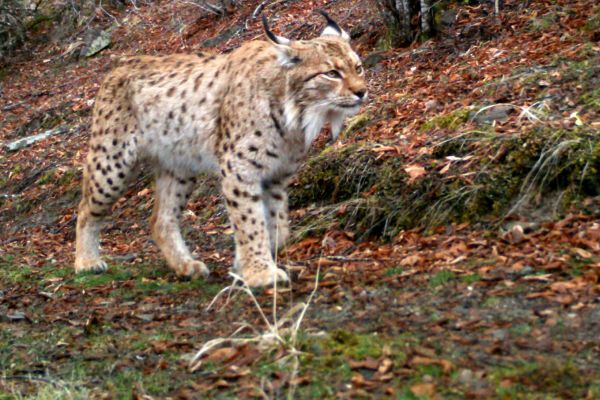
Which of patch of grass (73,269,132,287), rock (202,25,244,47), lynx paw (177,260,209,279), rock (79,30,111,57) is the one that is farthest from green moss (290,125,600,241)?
rock (79,30,111,57)

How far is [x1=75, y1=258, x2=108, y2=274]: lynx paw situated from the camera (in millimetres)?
8188

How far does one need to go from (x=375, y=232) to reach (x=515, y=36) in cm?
365

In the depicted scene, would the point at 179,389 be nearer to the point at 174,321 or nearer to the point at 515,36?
the point at 174,321

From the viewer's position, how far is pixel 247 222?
6699mm

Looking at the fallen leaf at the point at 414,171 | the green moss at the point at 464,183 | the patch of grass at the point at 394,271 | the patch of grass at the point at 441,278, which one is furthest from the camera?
the fallen leaf at the point at 414,171

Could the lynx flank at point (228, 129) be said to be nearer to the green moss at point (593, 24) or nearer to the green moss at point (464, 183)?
the green moss at point (464, 183)

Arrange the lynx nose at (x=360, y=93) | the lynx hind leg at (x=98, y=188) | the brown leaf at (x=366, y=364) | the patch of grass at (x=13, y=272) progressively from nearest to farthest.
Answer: the brown leaf at (x=366, y=364), the lynx nose at (x=360, y=93), the lynx hind leg at (x=98, y=188), the patch of grass at (x=13, y=272)

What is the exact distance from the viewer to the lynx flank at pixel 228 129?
6.67 metres

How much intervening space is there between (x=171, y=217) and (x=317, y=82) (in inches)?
84.2

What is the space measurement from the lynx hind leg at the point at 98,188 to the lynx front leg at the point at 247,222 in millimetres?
1495

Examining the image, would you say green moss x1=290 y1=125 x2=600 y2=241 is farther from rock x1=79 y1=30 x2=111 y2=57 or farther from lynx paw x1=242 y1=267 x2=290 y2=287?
rock x1=79 y1=30 x2=111 y2=57

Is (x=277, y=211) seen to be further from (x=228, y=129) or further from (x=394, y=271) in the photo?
(x=394, y=271)

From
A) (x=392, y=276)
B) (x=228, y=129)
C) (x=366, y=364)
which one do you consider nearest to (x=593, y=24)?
(x=228, y=129)

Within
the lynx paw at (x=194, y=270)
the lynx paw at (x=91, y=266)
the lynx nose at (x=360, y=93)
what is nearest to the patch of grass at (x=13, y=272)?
the lynx paw at (x=91, y=266)
